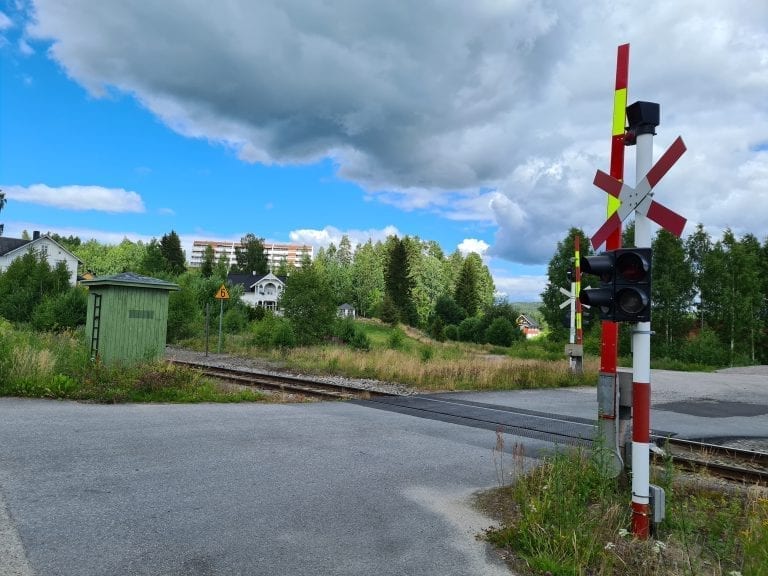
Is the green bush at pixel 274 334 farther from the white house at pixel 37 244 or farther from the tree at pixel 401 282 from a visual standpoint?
the white house at pixel 37 244

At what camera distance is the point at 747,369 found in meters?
29.4

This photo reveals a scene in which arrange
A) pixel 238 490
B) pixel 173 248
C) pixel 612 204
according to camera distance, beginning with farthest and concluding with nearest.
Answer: pixel 173 248, pixel 612 204, pixel 238 490

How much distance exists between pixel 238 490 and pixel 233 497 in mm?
216

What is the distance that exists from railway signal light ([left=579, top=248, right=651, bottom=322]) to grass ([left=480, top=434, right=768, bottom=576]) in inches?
64.0

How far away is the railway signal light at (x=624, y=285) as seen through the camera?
4215 millimetres

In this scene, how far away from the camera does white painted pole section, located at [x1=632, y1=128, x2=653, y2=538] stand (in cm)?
438

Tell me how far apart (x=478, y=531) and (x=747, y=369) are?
31.0 meters

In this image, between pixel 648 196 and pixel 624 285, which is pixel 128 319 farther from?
pixel 648 196

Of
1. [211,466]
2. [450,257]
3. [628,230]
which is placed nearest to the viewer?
[211,466]

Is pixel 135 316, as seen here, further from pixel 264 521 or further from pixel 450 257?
pixel 450 257

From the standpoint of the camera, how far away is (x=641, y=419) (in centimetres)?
446

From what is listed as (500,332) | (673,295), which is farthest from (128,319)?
(673,295)

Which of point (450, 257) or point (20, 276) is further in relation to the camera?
point (450, 257)

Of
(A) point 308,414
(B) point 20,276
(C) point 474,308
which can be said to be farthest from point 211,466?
(C) point 474,308
